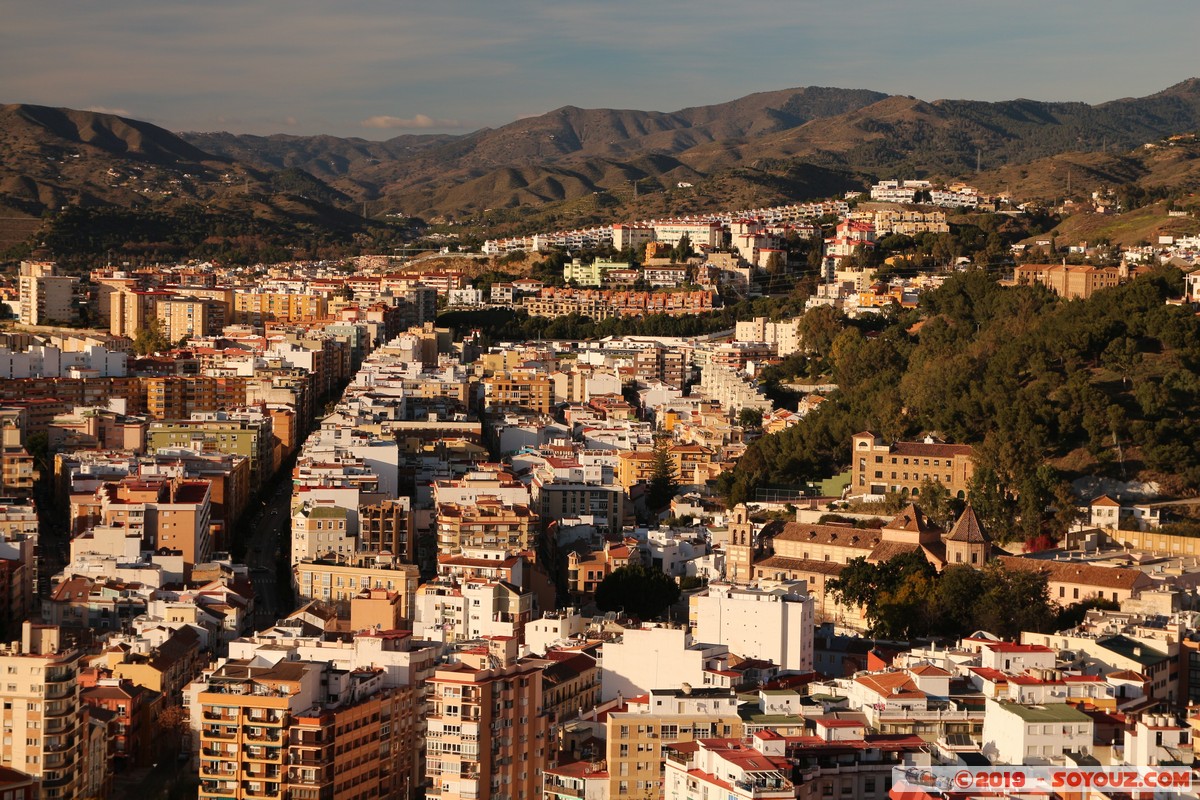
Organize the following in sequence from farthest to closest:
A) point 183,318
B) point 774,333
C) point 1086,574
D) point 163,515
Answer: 1. point 183,318
2. point 774,333
3. point 163,515
4. point 1086,574

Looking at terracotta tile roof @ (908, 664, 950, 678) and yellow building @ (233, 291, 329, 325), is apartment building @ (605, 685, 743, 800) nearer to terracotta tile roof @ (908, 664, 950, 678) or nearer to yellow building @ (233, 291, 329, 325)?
terracotta tile roof @ (908, 664, 950, 678)

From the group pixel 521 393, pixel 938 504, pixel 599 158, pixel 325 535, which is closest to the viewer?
pixel 325 535

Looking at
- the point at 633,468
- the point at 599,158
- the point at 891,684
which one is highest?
the point at 599,158

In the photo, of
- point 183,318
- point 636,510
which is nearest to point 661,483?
point 636,510

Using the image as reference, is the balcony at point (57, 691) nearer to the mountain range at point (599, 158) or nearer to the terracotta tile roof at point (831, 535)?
the terracotta tile roof at point (831, 535)

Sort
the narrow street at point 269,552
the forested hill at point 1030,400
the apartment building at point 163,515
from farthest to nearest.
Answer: the forested hill at point 1030,400 < the apartment building at point 163,515 < the narrow street at point 269,552

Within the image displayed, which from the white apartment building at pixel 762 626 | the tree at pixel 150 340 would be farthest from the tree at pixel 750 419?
the tree at pixel 150 340

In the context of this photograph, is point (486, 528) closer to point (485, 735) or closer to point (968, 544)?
point (968, 544)
